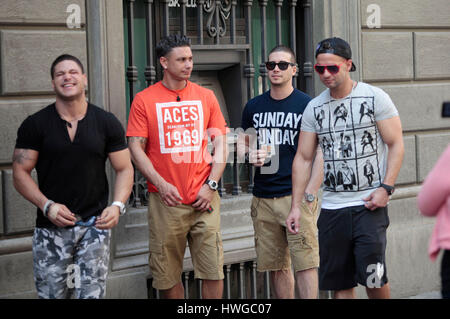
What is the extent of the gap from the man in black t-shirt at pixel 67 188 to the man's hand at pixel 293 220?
51.1 inches

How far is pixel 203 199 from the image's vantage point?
18.2 ft

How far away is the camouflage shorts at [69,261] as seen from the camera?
457 cm

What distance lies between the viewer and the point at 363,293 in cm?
756

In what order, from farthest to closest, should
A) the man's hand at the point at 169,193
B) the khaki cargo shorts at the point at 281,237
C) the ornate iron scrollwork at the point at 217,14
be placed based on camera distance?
the ornate iron scrollwork at the point at 217,14 → the khaki cargo shorts at the point at 281,237 → the man's hand at the point at 169,193

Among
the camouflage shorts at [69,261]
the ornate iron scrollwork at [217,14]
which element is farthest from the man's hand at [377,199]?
the ornate iron scrollwork at [217,14]

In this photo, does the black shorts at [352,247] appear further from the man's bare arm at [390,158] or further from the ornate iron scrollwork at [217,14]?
the ornate iron scrollwork at [217,14]

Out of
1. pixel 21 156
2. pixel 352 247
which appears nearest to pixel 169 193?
pixel 21 156

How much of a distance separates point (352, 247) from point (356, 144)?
2.29ft

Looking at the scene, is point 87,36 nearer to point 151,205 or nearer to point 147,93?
point 147,93

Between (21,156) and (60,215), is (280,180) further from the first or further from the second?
(21,156)

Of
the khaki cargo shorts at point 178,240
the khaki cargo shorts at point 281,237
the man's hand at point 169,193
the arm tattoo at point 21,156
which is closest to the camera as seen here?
the arm tattoo at point 21,156
